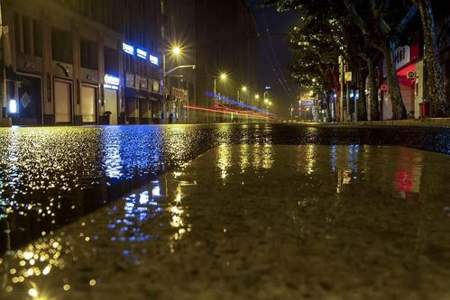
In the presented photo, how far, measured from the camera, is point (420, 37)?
2903 centimetres

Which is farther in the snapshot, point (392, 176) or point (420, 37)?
point (420, 37)

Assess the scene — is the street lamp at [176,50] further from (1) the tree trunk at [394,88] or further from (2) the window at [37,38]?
(1) the tree trunk at [394,88]

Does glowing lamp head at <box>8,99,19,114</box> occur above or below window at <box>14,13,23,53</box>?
below

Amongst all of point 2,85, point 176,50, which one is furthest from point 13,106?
point 176,50

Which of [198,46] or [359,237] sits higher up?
[198,46]

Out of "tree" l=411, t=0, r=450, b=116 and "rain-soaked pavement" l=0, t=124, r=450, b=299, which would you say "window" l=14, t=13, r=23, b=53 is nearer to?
"tree" l=411, t=0, r=450, b=116

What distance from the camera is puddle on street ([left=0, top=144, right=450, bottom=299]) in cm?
91

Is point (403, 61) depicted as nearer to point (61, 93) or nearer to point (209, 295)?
point (61, 93)

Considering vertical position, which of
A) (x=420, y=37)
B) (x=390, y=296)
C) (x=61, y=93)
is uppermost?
(x=420, y=37)

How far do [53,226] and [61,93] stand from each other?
35576 mm

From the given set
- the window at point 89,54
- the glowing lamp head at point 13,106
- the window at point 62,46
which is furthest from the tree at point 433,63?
the window at point 89,54

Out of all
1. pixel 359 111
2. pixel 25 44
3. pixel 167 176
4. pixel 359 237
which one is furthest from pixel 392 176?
pixel 25 44

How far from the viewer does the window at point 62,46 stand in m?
35.3

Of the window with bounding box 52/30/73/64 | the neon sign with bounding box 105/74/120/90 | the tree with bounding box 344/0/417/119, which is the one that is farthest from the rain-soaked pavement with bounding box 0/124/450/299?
the neon sign with bounding box 105/74/120/90
